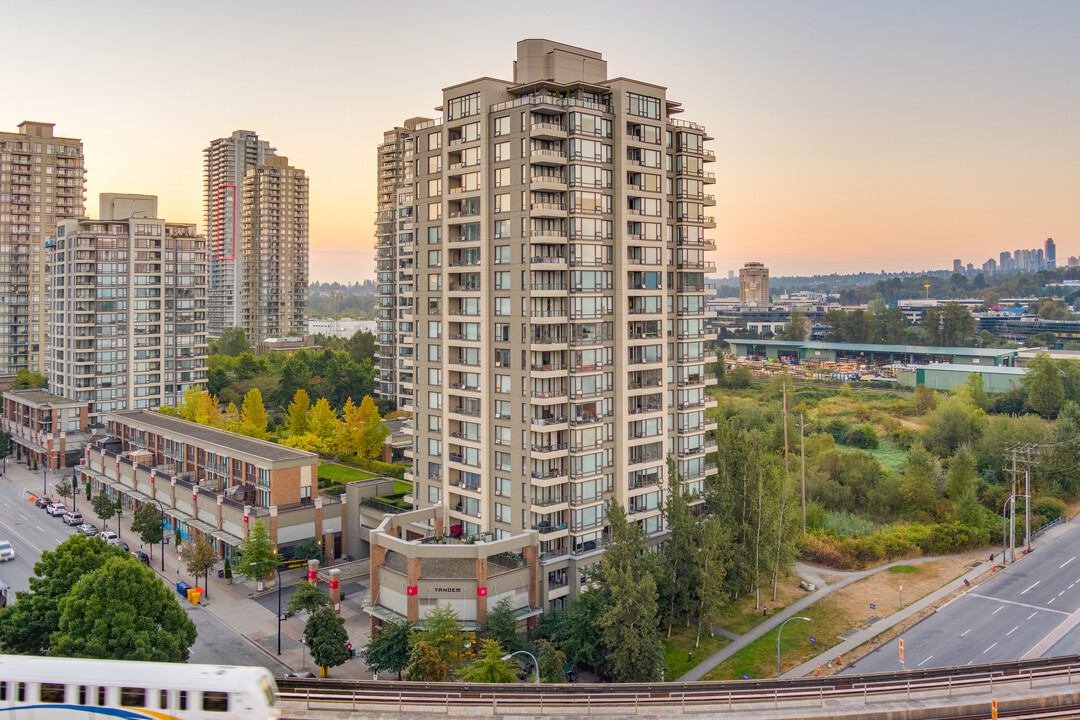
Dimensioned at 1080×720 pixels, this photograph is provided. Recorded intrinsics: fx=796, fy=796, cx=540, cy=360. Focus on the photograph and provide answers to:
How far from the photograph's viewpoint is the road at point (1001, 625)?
1966 inches

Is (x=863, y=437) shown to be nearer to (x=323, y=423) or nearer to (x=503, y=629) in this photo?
(x=323, y=423)

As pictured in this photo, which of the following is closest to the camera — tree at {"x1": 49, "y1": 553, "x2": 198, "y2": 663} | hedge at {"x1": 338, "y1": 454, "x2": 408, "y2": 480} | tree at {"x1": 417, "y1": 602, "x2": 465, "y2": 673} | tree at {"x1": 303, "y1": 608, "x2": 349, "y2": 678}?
tree at {"x1": 49, "y1": 553, "x2": 198, "y2": 663}

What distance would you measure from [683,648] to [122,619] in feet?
110

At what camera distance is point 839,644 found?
5253 cm

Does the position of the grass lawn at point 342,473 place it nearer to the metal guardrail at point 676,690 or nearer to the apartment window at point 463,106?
the apartment window at point 463,106

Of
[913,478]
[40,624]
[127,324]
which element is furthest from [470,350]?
[127,324]

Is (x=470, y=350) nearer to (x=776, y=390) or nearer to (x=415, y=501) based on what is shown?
(x=415, y=501)

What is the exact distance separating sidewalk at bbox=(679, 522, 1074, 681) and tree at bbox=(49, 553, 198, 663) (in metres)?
29.3

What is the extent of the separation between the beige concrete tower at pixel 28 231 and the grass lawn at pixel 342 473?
72.9 meters

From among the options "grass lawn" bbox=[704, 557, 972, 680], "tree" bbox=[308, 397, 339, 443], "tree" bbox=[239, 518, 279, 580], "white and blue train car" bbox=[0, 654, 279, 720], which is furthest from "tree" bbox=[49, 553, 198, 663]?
"tree" bbox=[308, 397, 339, 443]

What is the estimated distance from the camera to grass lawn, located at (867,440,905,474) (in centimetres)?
10331

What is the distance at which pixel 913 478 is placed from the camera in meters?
81.8

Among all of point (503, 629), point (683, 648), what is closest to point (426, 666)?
point (503, 629)

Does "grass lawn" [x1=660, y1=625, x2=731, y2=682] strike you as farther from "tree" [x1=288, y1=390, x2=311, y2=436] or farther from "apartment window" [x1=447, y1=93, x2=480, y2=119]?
"tree" [x1=288, y1=390, x2=311, y2=436]
